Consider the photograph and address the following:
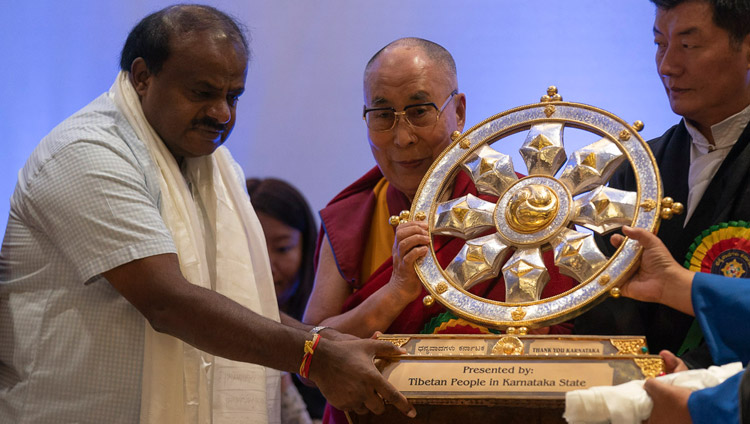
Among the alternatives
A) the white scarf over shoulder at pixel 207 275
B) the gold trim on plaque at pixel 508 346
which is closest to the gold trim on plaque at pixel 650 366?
the gold trim on plaque at pixel 508 346

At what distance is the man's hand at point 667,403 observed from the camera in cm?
170

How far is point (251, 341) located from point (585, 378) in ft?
2.91

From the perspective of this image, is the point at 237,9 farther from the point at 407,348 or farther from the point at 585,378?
the point at 585,378

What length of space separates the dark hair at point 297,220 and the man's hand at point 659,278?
7.39 feet

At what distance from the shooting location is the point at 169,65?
2.57 m

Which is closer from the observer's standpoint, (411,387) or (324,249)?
(411,387)

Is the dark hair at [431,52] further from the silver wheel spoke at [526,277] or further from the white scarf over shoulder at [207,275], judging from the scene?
the silver wheel spoke at [526,277]

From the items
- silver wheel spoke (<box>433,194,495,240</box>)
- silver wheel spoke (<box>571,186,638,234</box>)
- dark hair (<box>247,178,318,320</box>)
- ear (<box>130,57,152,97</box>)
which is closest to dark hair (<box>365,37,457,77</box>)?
silver wheel spoke (<box>433,194,495,240</box>)

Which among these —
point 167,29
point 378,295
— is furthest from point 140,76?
point 378,295

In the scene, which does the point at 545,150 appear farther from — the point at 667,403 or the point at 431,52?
the point at 667,403

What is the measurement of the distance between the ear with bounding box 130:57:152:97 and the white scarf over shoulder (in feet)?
0.07

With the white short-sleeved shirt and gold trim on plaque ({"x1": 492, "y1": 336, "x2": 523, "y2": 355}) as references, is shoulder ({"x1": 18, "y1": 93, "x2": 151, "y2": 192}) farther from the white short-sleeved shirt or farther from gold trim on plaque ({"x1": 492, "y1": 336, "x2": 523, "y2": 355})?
gold trim on plaque ({"x1": 492, "y1": 336, "x2": 523, "y2": 355})

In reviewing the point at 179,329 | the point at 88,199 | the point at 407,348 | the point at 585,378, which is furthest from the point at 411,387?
the point at 88,199

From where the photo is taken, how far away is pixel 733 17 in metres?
2.25
